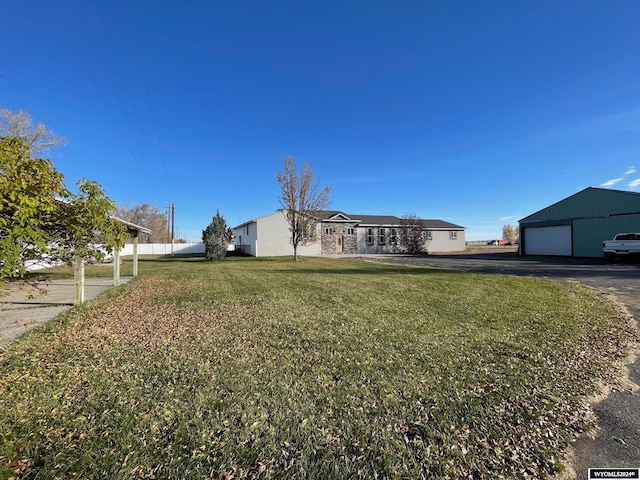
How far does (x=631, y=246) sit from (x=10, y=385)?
83.8ft

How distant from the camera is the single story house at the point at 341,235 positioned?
29.4 metres

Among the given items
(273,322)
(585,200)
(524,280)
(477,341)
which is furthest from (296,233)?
(585,200)

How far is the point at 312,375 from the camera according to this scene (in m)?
3.26

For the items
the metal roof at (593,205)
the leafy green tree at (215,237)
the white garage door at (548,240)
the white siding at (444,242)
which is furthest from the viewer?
the white siding at (444,242)

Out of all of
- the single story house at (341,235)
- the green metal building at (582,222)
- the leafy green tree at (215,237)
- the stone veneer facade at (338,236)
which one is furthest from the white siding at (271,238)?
the green metal building at (582,222)

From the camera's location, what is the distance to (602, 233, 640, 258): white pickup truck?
1702 cm

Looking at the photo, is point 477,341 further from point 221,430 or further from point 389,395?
point 221,430

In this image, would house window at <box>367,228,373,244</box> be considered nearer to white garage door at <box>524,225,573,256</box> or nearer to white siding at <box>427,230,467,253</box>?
white siding at <box>427,230,467,253</box>

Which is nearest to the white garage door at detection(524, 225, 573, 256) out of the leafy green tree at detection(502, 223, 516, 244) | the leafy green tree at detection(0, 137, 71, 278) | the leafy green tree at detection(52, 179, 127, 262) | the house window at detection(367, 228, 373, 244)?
the house window at detection(367, 228, 373, 244)

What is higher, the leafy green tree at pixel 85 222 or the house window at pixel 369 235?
the house window at pixel 369 235

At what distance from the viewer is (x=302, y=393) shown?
9.45ft

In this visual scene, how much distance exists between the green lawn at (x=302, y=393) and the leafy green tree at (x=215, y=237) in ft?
56.2

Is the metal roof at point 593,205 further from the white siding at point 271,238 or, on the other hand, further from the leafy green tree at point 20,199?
the leafy green tree at point 20,199

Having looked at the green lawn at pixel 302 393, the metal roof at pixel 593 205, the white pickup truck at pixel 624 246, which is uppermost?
the metal roof at pixel 593 205
